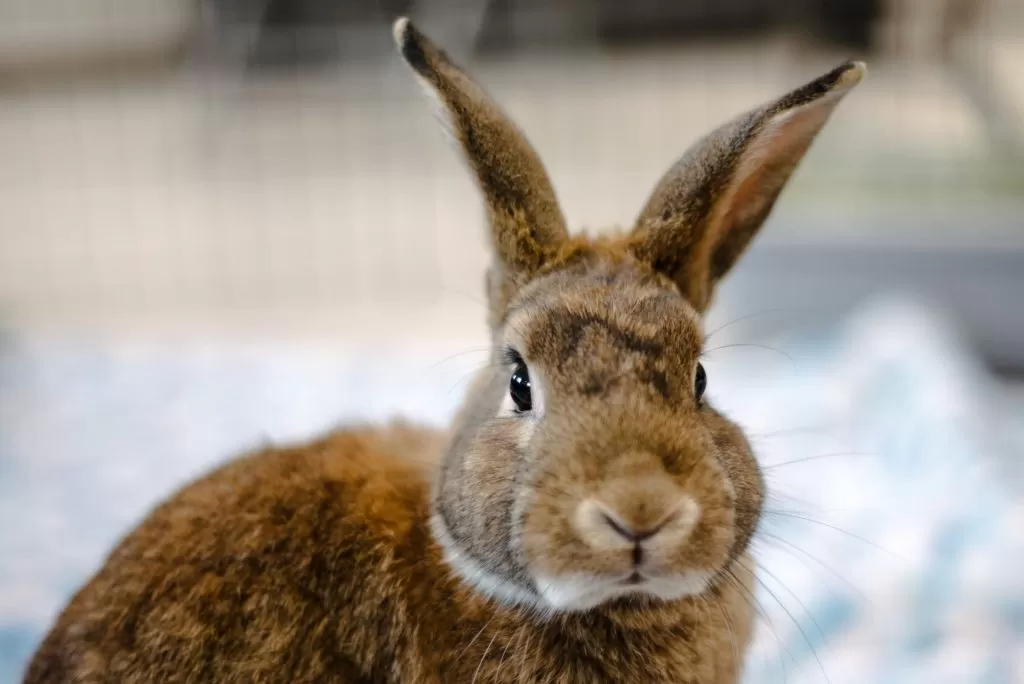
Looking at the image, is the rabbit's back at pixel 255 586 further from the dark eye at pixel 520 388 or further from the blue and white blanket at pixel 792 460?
the blue and white blanket at pixel 792 460

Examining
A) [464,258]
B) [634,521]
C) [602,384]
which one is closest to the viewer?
[634,521]

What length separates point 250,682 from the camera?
38.2 inches

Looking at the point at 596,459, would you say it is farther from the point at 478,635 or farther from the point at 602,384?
the point at 478,635

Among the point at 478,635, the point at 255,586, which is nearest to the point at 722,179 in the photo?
the point at 478,635

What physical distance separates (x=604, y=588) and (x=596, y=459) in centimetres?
12

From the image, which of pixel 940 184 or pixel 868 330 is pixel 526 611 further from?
pixel 940 184

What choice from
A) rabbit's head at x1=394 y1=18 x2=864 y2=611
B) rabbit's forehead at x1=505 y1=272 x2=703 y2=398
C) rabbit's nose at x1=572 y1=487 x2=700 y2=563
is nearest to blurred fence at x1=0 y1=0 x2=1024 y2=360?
rabbit's head at x1=394 y1=18 x2=864 y2=611

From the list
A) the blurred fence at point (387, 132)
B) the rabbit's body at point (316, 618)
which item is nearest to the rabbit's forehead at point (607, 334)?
the rabbit's body at point (316, 618)

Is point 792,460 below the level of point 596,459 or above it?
below

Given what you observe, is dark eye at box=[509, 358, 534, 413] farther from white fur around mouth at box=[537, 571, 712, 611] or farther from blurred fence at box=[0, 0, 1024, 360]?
blurred fence at box=[0, 0, 1024, 360]

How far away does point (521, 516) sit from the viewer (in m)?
0.92

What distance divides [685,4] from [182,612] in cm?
339

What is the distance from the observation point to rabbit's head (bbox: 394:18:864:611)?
34.0 inches

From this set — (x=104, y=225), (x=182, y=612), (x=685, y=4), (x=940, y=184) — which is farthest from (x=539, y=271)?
(x=685, y=4)
